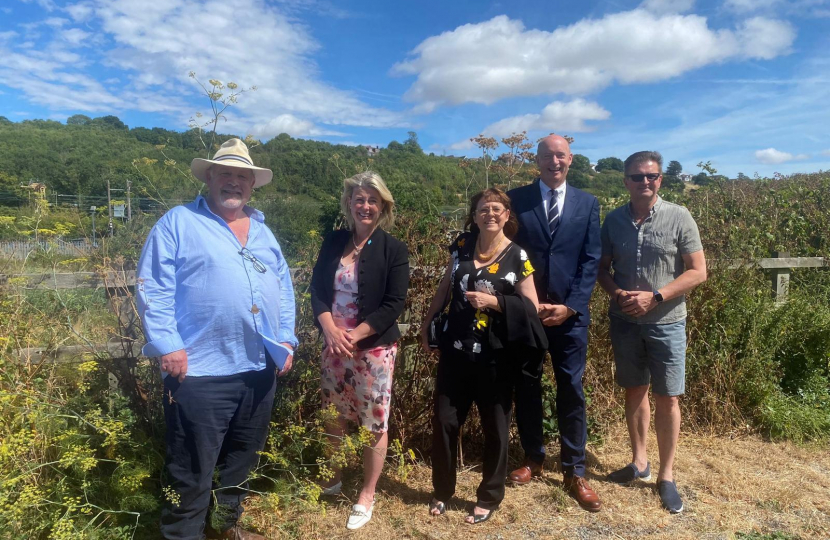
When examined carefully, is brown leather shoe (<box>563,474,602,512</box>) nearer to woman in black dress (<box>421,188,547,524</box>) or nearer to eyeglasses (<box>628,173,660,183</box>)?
woman in black dress (<box>421,188,547,524</box>)

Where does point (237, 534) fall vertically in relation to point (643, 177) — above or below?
below

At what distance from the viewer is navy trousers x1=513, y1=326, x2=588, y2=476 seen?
3092 mm

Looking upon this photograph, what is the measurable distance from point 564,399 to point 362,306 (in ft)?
4.71

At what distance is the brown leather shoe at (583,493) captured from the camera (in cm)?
316

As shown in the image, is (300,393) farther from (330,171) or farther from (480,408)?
(330,171)

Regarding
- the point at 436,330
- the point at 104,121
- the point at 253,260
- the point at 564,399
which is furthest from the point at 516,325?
the point at 104,121

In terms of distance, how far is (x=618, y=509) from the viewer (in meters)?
3.19

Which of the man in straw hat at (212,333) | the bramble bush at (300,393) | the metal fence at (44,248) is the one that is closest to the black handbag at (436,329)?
the bramble bush at (300,393)

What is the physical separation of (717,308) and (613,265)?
70.4 inches

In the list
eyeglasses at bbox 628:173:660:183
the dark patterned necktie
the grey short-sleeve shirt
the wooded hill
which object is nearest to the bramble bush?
the wooded hill

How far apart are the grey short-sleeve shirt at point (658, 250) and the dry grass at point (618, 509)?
48.1 inches

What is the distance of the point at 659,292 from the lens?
10.0ft

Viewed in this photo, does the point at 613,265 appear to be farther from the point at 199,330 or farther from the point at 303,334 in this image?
the point at 199,330

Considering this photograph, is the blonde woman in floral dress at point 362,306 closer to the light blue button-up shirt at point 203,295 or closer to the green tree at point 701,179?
the light blue button-up shirt at point 203,295
